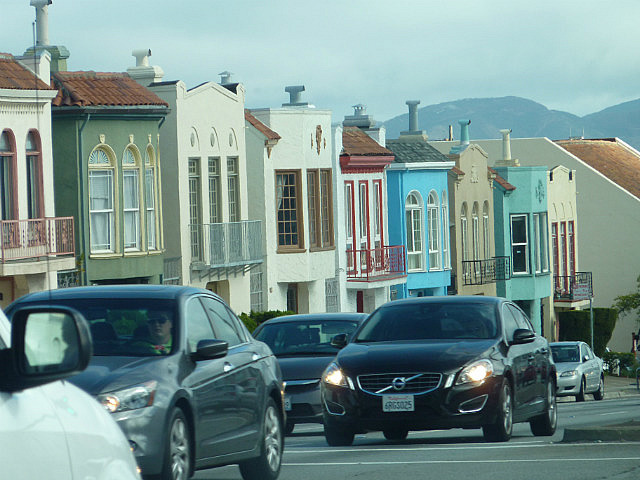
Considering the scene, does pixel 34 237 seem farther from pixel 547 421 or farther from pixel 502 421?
pixel 502 421

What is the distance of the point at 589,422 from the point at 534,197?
37136 mm

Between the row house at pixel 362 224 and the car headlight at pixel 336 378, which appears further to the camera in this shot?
the row house at pixel 362 224

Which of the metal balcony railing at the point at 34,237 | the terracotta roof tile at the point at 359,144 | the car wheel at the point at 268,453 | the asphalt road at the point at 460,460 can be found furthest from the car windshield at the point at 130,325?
the terracotta roof tile at the point at 359,144

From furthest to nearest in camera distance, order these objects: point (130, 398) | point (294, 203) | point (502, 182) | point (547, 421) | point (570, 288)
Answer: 1. point (570, 288)
2. point (502, 182)
3. point (294, 203)
4. point (547, 421)
5. point (130, 398)

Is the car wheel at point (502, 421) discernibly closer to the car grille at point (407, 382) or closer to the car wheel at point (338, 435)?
the car grille at point (407, 382)

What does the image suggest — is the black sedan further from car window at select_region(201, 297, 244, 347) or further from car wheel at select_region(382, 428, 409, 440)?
car window at select_region(201, 297, 244, 347)

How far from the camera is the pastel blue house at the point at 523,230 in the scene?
5719 cm

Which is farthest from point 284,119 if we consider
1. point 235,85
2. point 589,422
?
point 589,422

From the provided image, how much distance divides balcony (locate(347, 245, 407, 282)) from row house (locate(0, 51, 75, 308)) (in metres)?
15.2

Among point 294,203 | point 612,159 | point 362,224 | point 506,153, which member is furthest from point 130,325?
point 612,159

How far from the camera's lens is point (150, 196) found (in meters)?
34.8

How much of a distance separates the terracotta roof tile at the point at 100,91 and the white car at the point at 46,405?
93.2ft

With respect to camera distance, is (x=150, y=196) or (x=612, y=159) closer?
(x=150, y=196)

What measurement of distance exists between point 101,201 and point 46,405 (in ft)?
96.0
